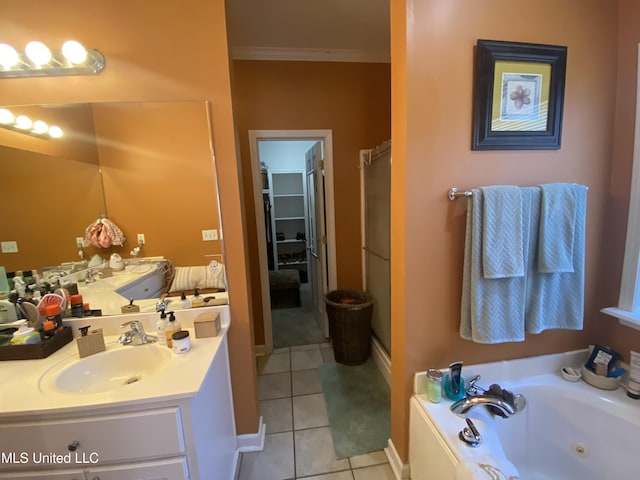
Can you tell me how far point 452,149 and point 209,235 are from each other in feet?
4.32

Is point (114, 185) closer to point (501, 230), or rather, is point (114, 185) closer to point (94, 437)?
point (94, 437)

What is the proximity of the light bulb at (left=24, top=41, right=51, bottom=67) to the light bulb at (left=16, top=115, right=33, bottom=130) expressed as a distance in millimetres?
288

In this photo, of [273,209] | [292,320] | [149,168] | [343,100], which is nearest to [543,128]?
[343,100]

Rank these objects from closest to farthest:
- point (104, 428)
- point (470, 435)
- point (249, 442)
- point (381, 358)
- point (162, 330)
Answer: point (104, 428) < point (470, 435) < point (162, 330) < point (249, 442) < point (381, 358)

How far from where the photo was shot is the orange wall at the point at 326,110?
245cm

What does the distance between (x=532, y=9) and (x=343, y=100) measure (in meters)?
1.53

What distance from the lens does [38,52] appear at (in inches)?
48.0

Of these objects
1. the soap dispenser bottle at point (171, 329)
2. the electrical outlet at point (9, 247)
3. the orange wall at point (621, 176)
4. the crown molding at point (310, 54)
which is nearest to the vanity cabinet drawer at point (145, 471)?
the soap dispenser bottle at point (171, 329)

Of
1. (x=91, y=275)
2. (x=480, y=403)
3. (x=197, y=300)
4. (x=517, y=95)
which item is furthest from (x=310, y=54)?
(x=480, y=403)

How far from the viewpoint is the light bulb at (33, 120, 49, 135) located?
4.54ft

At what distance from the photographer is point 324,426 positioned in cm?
186

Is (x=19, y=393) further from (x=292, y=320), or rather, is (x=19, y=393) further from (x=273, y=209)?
(x=273, y=209)

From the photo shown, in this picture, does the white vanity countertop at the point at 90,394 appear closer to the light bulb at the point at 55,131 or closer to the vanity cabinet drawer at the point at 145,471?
the vanity cabinet drawer at the point at 145,471

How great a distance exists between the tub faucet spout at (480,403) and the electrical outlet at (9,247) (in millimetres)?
2275
